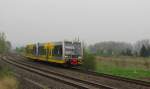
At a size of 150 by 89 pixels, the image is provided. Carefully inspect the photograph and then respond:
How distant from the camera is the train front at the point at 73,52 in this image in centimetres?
2594

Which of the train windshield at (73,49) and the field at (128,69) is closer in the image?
the field at (128,69)

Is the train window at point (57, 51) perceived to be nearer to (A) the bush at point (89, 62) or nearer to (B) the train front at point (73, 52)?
(B) the train front at point (73, 52)

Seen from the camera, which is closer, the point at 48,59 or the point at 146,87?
the point at 146,87

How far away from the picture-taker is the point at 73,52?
87.8ft

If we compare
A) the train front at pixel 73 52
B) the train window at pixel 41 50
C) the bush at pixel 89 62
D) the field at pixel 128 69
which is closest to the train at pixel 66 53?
the train front at pixel 73 52

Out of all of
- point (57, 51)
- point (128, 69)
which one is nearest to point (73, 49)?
point (57, 51)

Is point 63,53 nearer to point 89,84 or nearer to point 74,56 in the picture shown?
point 74,56

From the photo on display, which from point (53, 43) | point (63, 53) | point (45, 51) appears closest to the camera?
point (63, 53)

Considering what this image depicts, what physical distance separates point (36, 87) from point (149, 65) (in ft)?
63.2

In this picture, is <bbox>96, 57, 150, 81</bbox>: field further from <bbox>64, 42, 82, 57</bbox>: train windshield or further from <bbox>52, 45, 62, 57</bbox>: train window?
<bbox>52, 45, 62, 57</bbox>: train window

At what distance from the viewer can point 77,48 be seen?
27094 mm

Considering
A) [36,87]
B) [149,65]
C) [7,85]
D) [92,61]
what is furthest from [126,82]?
[149,65]

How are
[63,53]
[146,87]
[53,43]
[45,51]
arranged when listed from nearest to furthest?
[146,87] < [63,53] < [53,43] < [45,51]

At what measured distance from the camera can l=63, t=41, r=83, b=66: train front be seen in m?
25.9
